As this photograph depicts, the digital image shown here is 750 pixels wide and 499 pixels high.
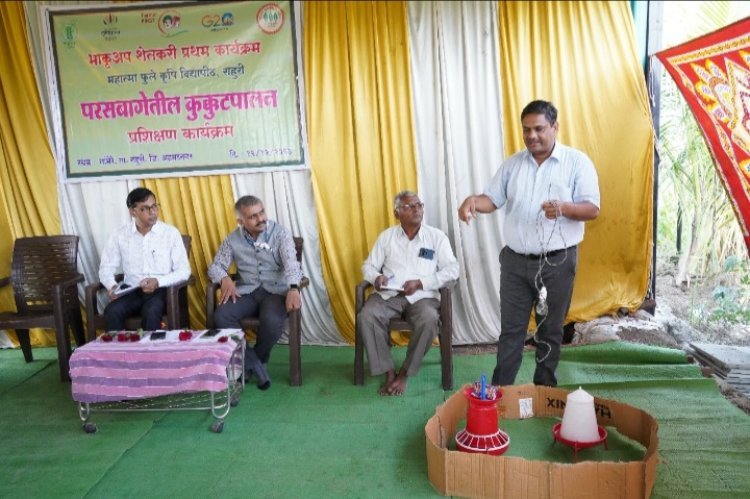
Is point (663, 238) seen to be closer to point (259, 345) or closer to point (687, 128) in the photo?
point (687, 128)

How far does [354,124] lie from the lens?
428cm

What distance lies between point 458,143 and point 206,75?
1881 mm

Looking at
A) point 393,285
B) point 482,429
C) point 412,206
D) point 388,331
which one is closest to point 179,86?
point 412,206

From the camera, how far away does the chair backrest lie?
4371 millimetres

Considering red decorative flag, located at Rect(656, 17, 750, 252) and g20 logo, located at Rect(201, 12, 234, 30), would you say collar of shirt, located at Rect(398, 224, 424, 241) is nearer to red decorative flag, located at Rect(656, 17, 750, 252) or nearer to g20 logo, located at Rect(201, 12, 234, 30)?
red decorative flag, located at Rect(656, 17, 750, 252)

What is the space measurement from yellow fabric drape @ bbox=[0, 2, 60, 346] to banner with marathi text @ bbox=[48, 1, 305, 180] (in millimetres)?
230

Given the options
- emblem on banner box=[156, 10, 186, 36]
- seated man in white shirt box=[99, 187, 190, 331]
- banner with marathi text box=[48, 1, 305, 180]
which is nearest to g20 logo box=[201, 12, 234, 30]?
banner with marathi text box=[48, 1, 305, 180]

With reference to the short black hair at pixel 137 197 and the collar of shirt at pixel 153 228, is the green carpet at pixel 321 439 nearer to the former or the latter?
the collar of shirt at pixel 153 228

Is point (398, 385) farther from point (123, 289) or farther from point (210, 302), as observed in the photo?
point (123, 289)

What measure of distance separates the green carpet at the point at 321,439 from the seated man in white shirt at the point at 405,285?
22 centimetres

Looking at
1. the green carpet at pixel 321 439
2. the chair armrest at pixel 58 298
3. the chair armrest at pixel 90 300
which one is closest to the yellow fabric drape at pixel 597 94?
the green carpet at pixel 321 439

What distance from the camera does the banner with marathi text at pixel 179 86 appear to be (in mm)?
4242

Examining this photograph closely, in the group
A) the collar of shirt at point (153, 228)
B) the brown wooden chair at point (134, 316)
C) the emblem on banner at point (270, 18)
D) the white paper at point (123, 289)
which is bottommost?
the brown wooden chair at point (134, 316)

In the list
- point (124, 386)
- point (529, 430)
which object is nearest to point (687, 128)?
point (529, 430)
